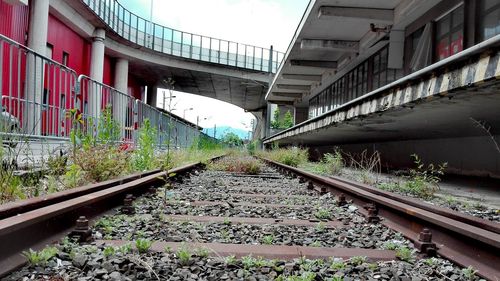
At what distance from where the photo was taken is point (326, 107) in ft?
73.5

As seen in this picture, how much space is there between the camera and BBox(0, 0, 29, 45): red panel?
16.0 metres

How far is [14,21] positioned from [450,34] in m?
16.5

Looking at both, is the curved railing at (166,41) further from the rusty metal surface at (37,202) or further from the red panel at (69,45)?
the rusty metal surface at (37,202)

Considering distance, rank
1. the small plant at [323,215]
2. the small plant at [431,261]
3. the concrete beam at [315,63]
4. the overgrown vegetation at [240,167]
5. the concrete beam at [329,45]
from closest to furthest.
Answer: the small plant at [431,261] < the small plant at [323,215] < the overgrown vegetation at [240,167] < the concrete beam at [329,45] < the concrete beam at [315,63]

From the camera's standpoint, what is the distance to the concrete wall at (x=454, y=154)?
7539mm

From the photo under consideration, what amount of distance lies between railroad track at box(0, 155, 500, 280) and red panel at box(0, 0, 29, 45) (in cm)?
1515

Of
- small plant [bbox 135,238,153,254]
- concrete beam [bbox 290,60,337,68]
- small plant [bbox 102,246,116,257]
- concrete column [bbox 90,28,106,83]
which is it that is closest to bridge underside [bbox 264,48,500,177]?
small plant [bbox 135,238,153,254]

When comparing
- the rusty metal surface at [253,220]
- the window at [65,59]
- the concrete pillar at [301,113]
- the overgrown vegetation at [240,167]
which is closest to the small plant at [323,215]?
the rusty metal surface at [253,220]

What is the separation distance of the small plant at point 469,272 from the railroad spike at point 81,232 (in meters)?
2.09

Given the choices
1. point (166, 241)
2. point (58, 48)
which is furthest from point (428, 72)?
point (58, 48)

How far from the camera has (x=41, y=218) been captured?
2201mm

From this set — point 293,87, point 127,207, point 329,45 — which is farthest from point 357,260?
point 293,87

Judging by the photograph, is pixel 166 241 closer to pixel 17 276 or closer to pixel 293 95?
pixel 17 276

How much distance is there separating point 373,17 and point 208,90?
40.7 m
